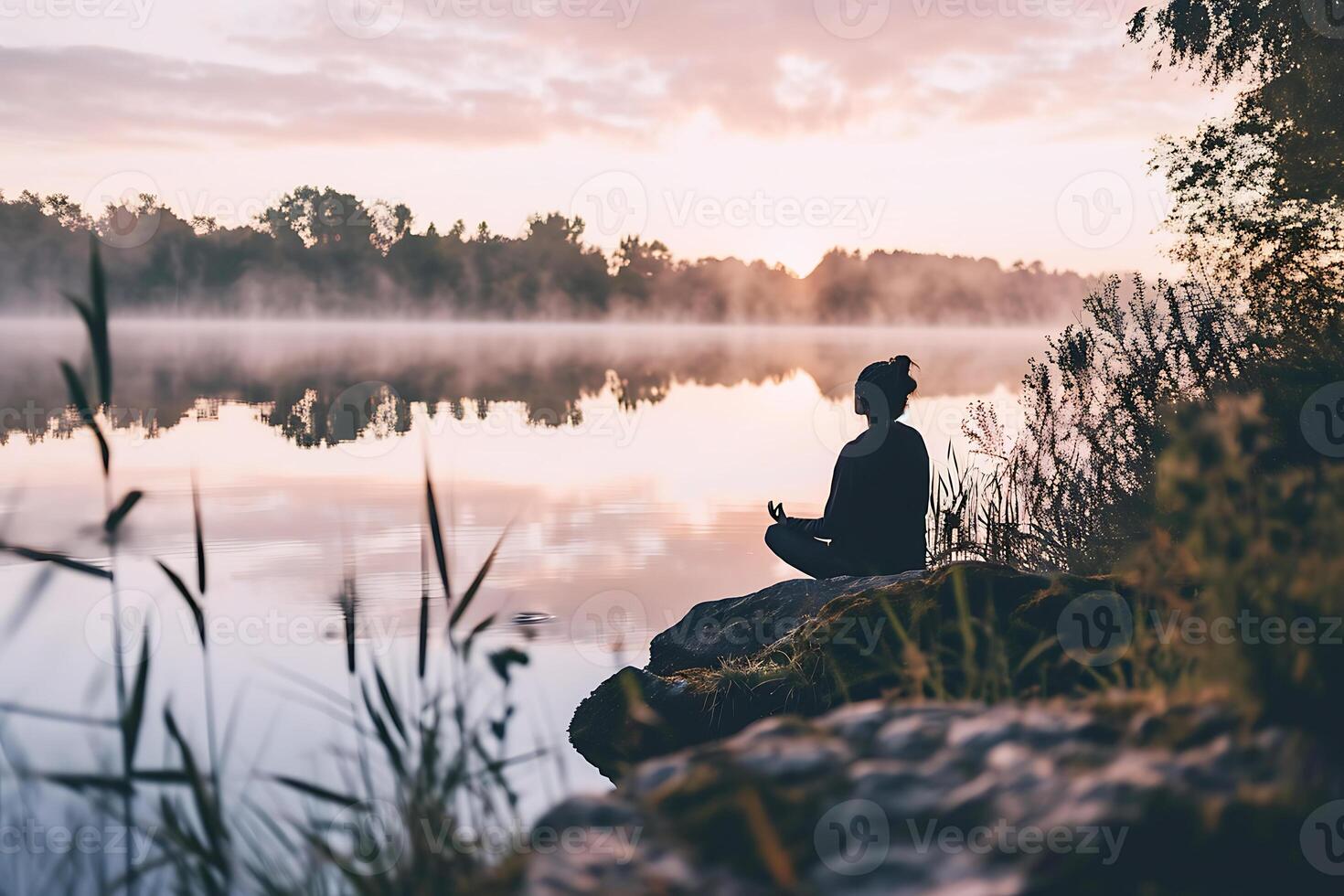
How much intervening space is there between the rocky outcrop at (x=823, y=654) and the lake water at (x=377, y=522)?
38cm

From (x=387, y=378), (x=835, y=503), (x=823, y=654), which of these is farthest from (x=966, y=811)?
(x=387, y=378)

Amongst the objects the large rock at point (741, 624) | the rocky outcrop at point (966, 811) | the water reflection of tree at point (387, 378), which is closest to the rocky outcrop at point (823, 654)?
the large rock at point (741, 624)

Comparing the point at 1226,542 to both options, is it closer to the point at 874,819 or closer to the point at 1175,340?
the point at 874,819

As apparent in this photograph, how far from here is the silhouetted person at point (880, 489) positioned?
23.7 feet

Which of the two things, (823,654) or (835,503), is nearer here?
(823,654)

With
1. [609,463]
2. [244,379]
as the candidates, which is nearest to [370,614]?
[609,463]

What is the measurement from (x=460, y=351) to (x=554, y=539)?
4756cm

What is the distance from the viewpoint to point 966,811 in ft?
6.75

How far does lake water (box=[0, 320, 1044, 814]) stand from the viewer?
687cm

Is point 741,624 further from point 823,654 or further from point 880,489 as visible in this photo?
point 823,654

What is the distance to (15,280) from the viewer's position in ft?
395

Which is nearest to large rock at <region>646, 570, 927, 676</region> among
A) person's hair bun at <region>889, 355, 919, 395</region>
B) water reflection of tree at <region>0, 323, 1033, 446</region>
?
person's hair bun at <region>889, 355, 919, 395</region>

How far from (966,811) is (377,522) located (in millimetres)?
11799

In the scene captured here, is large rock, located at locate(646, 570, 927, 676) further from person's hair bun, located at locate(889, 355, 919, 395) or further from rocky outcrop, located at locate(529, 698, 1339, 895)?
rocky outcrop, located at locate(529, 698, 1339, 895)
